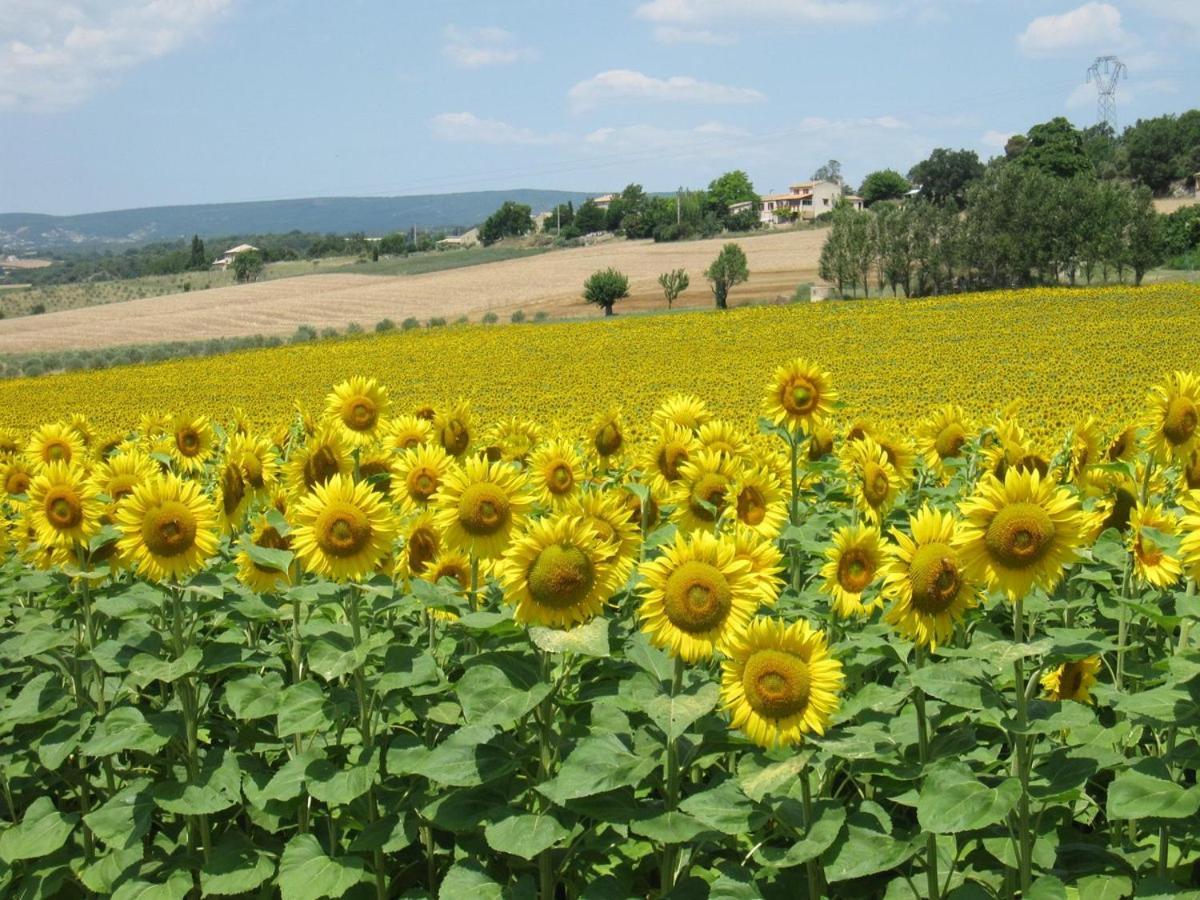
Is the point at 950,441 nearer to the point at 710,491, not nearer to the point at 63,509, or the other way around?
the point at 710,491

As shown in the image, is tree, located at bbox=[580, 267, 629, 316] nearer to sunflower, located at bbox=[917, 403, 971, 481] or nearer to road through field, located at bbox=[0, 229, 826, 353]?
road through field, located at bbox=[0, 229, 826, 353]

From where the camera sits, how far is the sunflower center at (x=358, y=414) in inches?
191

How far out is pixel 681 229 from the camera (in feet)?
375

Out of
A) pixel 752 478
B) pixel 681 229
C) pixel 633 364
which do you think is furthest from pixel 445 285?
pixel 752 478

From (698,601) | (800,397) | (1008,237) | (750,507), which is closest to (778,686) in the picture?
(698,601)

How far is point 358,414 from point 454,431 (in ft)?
1.43

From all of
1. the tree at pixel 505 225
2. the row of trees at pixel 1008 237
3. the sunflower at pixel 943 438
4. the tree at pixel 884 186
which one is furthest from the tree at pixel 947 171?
the sunflower at pixel 943 438

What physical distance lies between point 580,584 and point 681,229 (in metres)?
114

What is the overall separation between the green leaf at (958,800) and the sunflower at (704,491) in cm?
146

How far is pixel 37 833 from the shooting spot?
4.19 meters

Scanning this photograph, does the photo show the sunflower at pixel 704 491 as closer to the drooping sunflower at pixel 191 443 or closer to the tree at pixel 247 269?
the drooping sunflower at pixel 191 443

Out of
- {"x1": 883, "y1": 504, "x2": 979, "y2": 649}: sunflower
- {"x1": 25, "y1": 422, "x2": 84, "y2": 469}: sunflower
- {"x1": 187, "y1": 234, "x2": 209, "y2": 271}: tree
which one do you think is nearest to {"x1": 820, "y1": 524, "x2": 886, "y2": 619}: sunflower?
{"x1": 883, "y1": 504, "x2": 979, "y2": 649}: sunflower

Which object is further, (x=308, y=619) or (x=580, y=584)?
(x=308, y=619)

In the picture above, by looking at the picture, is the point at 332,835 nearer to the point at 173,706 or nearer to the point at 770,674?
the point at 173,706
